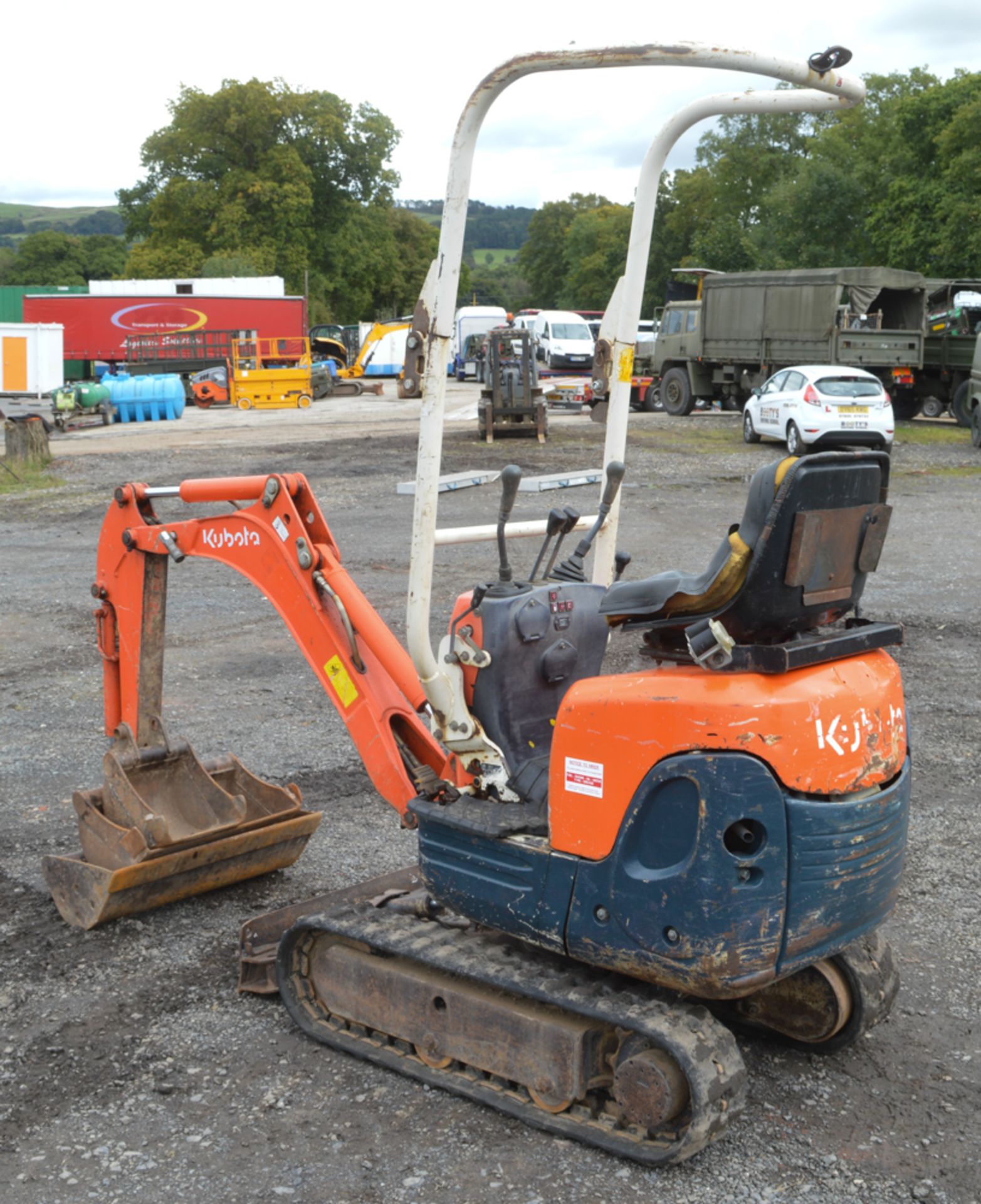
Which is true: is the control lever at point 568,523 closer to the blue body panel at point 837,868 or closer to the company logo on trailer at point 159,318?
the blue body panel at point 837,868

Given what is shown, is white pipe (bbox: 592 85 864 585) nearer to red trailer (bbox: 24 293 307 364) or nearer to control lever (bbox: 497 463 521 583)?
control lever (bbox: 497 463 521 583)

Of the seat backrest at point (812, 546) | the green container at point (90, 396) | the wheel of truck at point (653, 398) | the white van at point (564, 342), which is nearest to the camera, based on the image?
the seat backrest at point (812, 546)

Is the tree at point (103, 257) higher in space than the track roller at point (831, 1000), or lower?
higher

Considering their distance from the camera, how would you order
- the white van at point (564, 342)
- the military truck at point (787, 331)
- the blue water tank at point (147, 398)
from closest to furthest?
the military truck at point (787, 331)
the blue water tank at point (147, 398)
the white van at point (564, 342)

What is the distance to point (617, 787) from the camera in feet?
11.7

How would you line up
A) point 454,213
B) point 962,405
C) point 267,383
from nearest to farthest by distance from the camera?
point 454,213 → point 962,405 → point 267,383

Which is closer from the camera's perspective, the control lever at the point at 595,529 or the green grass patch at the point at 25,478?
the control lever at the point at 595,529

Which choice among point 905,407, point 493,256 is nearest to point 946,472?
point 905,407

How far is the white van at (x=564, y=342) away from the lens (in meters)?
43.1

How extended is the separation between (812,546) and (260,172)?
2639 inches

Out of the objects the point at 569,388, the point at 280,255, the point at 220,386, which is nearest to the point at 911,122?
the point at 569,388

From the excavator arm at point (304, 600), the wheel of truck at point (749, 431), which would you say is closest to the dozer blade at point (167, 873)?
the excavator arm at point (304, 600)

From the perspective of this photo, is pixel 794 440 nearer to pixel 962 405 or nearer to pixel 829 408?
pixel 829 408

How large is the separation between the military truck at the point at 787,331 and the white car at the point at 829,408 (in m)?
4.78
